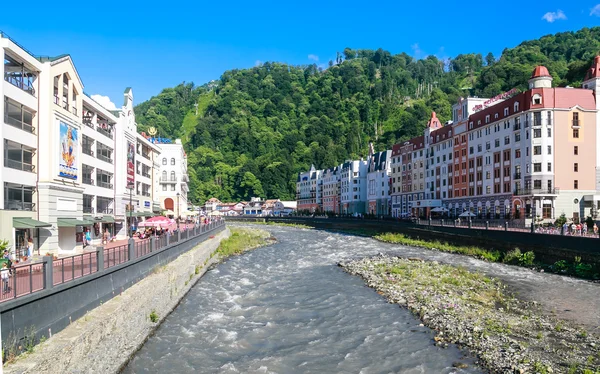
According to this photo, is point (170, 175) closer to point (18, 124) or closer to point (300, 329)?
point (18, 124)

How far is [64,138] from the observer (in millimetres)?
32781

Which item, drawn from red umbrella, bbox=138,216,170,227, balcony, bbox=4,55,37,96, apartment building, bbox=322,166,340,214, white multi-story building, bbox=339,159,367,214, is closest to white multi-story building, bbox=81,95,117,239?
red umbrella, bbox=138,216,170,227

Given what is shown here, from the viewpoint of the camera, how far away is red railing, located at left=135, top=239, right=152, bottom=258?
23.3 metres

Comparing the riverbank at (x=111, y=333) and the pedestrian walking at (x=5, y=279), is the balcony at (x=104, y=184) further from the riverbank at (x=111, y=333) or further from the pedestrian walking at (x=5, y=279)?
the pedestrian walking at (x=5, y=279)

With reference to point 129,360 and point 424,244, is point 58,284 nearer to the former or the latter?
point 129,360

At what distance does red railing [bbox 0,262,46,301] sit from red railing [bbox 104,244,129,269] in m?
4.86

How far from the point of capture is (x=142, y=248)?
2450cm

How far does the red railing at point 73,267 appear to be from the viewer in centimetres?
1451

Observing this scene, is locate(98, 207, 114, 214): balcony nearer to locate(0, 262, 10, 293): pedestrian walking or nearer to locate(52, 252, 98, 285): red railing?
locate(52, 252, 98, 285): red railing

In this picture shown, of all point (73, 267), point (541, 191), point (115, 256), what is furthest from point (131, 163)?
point (541, 191)

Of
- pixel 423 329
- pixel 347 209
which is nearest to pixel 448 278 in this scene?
pixel 423 329

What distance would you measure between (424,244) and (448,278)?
2789 centimetres

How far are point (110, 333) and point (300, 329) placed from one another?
8.43m

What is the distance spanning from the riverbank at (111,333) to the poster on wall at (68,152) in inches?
489
